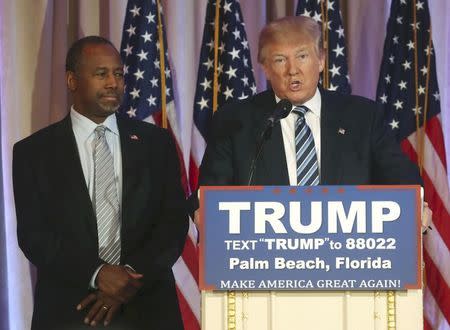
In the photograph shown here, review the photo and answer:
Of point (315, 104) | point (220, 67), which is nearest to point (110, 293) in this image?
point (315, 104)

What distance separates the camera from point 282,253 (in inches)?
97.2

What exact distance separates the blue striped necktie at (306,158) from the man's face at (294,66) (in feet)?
0.56

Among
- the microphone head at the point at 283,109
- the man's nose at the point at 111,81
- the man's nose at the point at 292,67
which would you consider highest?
the man's nose at the point at 111,81

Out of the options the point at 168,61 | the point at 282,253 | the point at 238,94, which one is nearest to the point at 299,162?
the point at 282,253

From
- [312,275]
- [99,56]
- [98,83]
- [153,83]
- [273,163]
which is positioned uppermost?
[153,83]

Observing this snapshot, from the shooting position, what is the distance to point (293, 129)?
3.23m

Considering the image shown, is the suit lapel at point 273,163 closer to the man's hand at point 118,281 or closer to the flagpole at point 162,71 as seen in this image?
the man's hand at point 118,281

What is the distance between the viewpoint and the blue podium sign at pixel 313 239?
2447 mm

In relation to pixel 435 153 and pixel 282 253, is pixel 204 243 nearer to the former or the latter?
pixel 282 253

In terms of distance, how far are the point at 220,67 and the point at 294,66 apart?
1842 mm

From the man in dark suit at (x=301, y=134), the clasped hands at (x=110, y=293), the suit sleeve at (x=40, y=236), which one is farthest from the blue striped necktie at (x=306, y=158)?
the suit sleeve at (x=40, y=236)

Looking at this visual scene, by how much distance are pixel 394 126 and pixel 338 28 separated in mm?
644

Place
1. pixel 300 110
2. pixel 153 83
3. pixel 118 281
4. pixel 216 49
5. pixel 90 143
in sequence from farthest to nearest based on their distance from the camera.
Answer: pixel 216 49, pixel 153 83, pixel 90 143, pixel 118 281, pixel 300 110

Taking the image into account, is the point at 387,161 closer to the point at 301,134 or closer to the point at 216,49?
the point at 301,134
